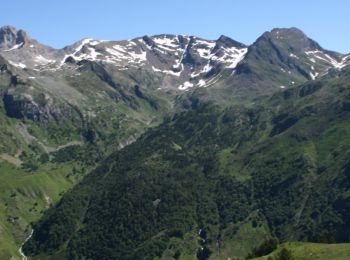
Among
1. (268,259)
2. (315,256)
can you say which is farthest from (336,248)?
(268,259)

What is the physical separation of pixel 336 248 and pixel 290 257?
56.4 ft

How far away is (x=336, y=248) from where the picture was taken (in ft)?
614

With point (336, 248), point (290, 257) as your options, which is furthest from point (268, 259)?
point (336, 248)

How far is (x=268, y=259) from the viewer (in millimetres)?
179250

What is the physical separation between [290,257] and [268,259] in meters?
8.20

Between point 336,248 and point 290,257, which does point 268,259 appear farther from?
point 336,248

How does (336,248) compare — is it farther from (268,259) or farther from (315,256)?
(268,259)

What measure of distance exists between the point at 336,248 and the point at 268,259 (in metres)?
25.4

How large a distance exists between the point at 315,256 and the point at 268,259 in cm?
1755

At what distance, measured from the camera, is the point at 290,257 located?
18225cm

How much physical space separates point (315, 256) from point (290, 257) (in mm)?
9359

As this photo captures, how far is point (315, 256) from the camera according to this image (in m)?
185
